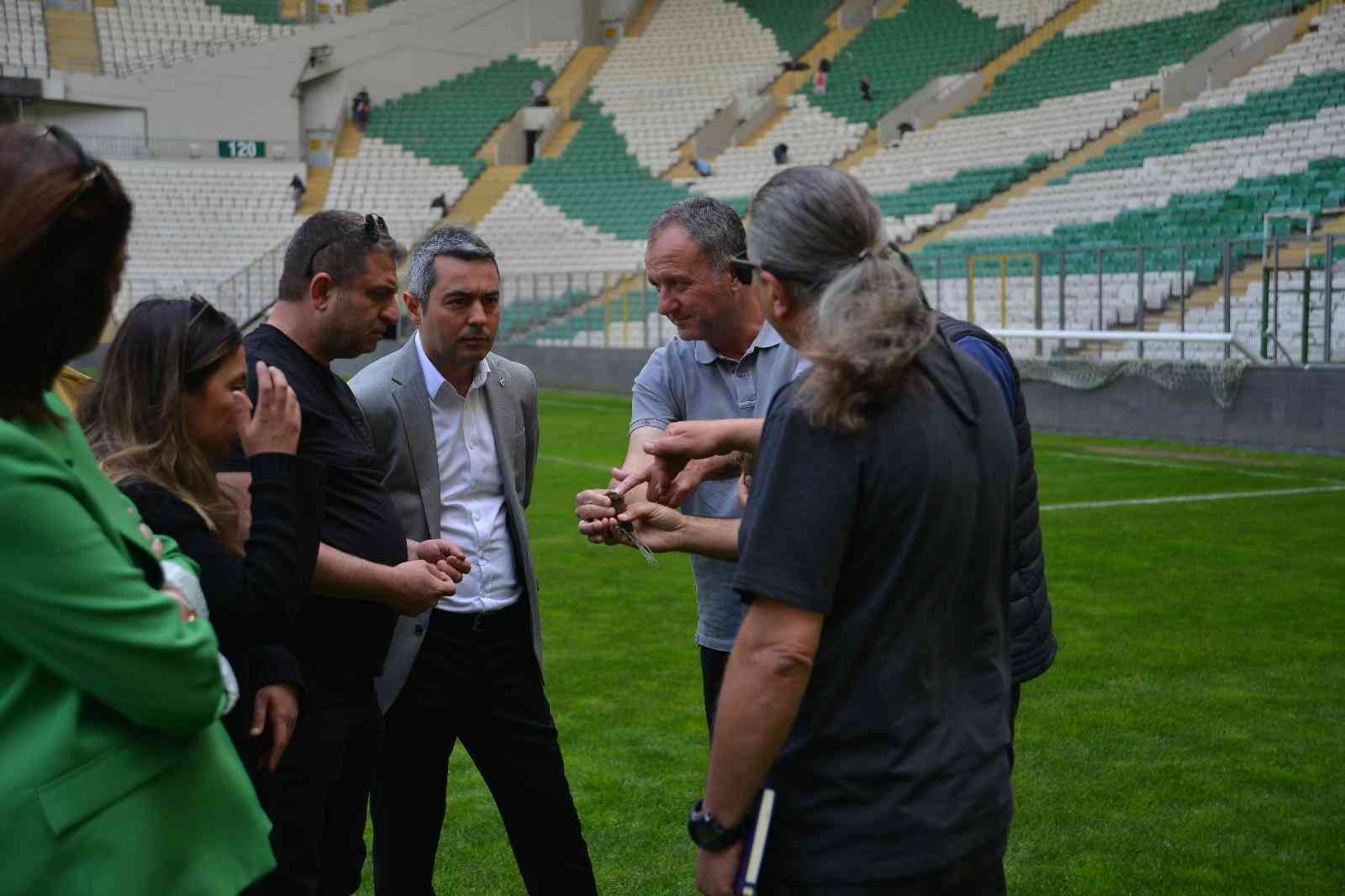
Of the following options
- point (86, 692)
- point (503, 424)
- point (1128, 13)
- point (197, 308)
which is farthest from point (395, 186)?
point (86, 692)

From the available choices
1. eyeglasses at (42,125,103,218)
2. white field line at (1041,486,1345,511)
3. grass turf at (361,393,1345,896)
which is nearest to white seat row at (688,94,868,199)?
white field line at (1041,486,1345,511)

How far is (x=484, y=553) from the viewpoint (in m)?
3.94

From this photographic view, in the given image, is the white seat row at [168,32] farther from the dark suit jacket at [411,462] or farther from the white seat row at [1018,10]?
the dark suit jacket at [411,462]

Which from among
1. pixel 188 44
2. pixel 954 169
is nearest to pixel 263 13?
pixel 188 44

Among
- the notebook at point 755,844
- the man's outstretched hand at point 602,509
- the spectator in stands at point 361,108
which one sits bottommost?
the notebook at point 755,844

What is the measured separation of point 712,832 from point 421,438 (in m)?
1.87

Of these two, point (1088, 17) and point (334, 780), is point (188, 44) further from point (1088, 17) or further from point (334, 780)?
point (334, 780)

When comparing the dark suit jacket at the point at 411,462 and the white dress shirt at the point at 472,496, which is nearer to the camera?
the dark suit jacket at the point at 411,462

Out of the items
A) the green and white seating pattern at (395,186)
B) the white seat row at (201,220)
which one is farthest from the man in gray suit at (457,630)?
the green and white seating pattern at (395,186)

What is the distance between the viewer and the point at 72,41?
41781 mm

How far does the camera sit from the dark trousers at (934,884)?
7.14 ft

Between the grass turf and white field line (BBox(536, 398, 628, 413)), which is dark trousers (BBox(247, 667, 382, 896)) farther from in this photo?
white field line (BBox(536, 398, 628, 413))

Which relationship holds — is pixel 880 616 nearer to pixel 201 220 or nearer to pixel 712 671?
pixel 712 671

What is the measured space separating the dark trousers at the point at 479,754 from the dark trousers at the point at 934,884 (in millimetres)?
1692
